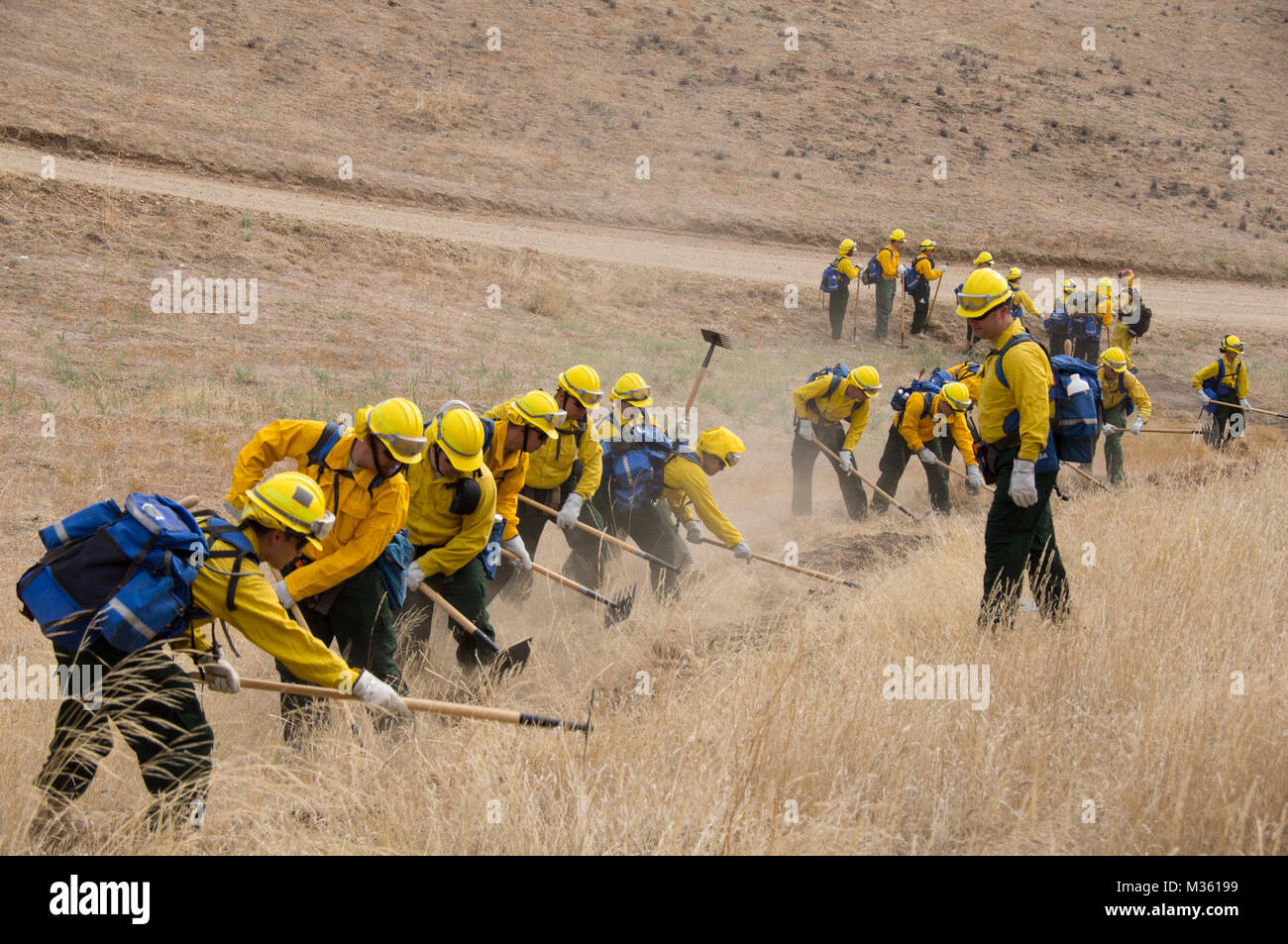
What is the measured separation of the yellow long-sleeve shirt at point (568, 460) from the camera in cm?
738

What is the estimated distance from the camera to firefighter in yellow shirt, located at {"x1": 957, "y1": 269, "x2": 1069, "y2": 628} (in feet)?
17.3

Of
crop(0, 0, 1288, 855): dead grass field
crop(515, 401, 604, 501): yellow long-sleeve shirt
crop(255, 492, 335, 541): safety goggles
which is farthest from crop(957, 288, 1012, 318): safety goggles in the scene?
crop(255, 492, 335, 541): safety goggles

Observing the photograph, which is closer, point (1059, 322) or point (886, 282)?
point (1059, 322)

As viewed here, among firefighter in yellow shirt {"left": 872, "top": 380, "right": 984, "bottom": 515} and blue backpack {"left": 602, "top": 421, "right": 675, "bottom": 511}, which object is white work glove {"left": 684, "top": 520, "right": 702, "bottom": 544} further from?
firefighter in yellow shirt {"left": 872, "top": 380, "right": 984, "bottom": 515}

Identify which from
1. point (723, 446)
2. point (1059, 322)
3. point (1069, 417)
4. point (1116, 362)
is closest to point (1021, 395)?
point (1069, 417)

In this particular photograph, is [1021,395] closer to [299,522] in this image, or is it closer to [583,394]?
[583,394]

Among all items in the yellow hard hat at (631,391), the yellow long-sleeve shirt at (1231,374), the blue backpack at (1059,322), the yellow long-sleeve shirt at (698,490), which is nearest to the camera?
the yellow long-sleeve shirt at (698,490)

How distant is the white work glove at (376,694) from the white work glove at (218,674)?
1.49 ft

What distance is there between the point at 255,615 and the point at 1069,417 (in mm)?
4236

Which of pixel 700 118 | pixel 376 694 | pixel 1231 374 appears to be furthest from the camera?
pixel 700 118

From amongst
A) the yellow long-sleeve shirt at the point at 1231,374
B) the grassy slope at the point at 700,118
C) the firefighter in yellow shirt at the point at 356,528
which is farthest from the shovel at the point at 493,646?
the grassy slope at the point at 700,118

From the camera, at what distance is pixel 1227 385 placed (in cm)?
1309

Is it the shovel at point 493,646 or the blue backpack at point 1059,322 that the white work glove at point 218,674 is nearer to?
the shovel at point 493,646

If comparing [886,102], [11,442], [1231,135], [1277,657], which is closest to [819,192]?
[886,102]
